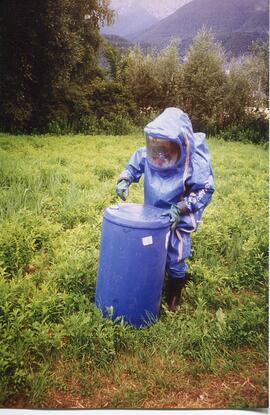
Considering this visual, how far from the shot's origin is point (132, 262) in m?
2.40

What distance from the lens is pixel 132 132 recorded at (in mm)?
4609

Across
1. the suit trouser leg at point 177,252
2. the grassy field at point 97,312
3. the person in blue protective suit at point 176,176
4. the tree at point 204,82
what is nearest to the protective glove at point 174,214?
the person in blue protective suit at point 176,176

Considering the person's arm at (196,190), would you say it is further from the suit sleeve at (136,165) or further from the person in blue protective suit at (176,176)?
the suit sleeve at (136,165)

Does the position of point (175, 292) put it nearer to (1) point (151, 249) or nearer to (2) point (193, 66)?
(1) point (151, 249)

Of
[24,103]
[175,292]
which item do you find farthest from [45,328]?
[24,103]

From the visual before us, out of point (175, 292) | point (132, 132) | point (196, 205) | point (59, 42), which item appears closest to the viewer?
point (196, 205)

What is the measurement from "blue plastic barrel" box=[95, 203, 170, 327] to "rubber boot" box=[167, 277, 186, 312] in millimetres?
265

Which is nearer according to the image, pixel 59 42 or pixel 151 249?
pixel 151 249

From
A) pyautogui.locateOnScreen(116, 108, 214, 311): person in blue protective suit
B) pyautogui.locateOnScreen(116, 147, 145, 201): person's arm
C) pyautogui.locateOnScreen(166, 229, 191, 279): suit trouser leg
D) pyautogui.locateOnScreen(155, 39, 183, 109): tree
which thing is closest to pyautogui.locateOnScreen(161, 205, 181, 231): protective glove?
pyautogui.locateOnScreen(116, 108, 214, 311): person in blue protective suit

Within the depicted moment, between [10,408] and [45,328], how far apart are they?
1.52 feet

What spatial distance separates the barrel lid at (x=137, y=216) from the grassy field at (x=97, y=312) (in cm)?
65

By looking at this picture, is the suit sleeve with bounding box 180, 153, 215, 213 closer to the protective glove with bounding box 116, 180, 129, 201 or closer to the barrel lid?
the barrel lid

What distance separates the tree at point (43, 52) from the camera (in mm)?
3559

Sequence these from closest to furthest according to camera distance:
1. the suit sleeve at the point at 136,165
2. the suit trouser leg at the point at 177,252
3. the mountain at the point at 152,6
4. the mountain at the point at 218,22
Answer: the suit trouser leg at the point at 177,252
the suit sleeve at the point at 136,165
the mountain at the point at 218,22
the mountain at the point at 152,6
